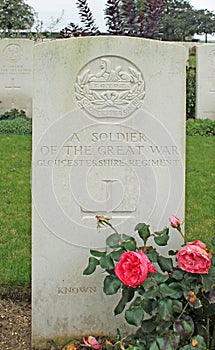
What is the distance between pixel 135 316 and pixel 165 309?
136 millimetres

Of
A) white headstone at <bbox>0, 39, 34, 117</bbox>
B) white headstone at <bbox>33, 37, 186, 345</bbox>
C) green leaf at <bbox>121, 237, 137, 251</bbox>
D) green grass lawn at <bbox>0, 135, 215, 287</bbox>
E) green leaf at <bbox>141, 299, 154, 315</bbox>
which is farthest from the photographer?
white headstone at <bbox>0, 39, 34, 117</bbox>

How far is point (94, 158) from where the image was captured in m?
3.06

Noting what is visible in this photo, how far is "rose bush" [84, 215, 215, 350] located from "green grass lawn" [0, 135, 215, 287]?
133cm

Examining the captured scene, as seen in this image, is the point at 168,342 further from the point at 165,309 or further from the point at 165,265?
the point at 165,265

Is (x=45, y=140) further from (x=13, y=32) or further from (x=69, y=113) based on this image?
(x=13, y=32)

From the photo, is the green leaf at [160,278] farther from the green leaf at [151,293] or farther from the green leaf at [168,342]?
the green leaf at [168,342]

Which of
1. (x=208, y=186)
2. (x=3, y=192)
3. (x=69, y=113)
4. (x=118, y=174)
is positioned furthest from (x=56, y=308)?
(x=208, y=186)

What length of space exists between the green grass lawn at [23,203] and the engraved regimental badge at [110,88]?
137 centimetres

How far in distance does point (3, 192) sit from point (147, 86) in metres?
3.43

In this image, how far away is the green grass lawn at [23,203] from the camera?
4164mm

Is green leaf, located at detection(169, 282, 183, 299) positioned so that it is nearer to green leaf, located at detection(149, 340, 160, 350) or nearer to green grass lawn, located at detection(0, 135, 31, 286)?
green leaf, located at detection(149, 340, 160, 350)

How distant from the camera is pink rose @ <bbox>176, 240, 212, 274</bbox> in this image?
2527mm

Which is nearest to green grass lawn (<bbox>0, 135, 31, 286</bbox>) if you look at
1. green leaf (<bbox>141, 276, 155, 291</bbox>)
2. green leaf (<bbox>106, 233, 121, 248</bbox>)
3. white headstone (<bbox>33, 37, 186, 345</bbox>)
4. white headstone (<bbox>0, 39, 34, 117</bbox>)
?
white headstone (<bbox>33, 37, 186, 345</bbox>)

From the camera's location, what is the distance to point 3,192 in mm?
6141
